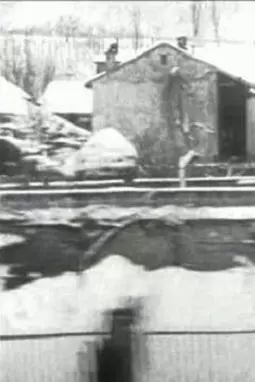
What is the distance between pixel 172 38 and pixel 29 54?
0.26 metres

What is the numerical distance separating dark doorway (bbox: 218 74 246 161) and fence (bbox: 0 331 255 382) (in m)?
0.32

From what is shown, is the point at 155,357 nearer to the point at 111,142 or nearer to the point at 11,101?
the point at 111,142

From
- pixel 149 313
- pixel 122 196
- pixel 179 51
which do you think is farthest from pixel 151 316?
pixel 179 51

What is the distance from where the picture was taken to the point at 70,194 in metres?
1.46

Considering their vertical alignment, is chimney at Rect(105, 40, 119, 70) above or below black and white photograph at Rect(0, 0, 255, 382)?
above

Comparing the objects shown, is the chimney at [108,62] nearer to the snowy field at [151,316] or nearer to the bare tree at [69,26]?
the bare tree at [69,26]

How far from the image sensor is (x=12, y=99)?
1.46 metres

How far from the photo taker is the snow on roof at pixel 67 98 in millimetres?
1439

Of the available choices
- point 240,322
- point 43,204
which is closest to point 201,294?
point 240,322

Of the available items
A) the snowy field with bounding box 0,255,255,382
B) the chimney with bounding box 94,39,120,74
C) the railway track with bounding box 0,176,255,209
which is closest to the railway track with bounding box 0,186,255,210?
the railway track with bounding box 0,176,255,209

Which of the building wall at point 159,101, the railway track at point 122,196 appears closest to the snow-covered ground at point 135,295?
the railway track at point 122,196

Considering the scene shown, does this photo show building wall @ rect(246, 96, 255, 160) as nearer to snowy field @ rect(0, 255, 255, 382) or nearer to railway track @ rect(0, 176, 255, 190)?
railway track @ rect(0, 176, 255, 190)

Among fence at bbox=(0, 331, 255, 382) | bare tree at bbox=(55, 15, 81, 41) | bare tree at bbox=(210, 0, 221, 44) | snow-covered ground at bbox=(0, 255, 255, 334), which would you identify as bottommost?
fence at bbox=(0, 331, 255, 382)

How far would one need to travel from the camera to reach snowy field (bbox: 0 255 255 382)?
4.74 feet
